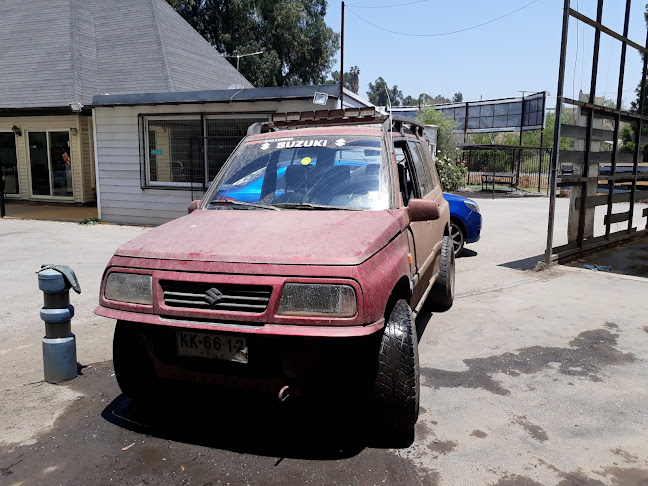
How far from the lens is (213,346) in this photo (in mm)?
2992

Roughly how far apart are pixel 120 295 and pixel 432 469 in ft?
6.74

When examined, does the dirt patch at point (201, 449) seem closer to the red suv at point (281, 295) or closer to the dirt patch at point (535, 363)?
the red suv at point (281, 295)

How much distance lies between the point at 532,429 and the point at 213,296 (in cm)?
223

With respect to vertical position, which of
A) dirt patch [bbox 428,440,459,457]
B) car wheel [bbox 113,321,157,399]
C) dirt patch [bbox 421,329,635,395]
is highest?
car wheel [bbox 113,321,157,399]

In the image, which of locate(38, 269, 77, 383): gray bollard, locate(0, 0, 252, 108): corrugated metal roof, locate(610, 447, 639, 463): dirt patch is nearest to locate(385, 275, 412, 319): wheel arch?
locate(610, 447, 639, 463): dirt patch

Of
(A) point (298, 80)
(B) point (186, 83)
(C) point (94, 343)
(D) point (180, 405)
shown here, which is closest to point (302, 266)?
(D) point (180, 405)

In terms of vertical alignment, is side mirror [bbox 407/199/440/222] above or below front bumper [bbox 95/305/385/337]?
above

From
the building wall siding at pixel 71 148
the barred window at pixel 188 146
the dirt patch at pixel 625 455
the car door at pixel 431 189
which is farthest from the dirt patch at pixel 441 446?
the building wall siding at pixel 71 148

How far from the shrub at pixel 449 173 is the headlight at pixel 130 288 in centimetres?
1908

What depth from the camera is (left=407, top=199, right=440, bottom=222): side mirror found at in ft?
12.4

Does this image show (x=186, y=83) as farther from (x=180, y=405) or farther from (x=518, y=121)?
(x=518, y=121)

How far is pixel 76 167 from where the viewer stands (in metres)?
16.8

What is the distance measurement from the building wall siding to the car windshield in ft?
46.0

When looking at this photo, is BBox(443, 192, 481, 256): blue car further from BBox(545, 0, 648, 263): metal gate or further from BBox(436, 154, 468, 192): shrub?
BBox(436, 154, 468, 192): shrub
